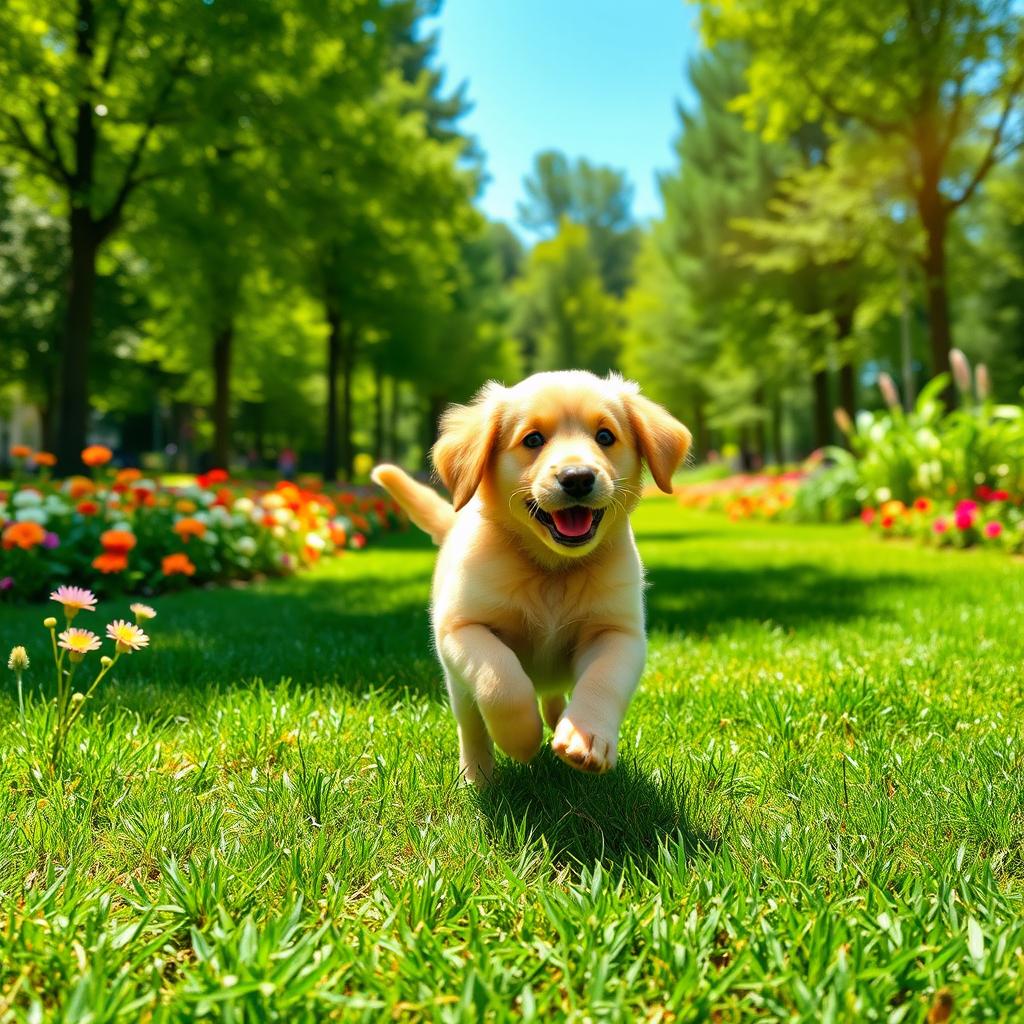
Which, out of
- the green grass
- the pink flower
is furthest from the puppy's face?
the pink flower

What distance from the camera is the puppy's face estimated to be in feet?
7.88

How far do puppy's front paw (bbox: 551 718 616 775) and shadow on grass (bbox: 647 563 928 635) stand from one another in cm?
313

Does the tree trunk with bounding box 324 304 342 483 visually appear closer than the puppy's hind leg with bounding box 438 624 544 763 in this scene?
No

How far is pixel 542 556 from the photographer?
2.61 meters

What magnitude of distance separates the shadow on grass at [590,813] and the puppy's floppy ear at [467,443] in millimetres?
859

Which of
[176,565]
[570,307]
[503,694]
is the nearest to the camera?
[503,694]

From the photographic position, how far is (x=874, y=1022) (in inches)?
56.1

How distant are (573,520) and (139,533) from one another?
5.82m

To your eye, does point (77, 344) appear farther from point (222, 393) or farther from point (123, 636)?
point (123, 636)

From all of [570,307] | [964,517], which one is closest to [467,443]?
[964,517]

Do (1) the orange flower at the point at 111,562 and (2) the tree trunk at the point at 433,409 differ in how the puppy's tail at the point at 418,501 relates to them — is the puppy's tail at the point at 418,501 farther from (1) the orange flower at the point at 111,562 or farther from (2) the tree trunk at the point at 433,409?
(2) the tree trunk at the point at 433,409

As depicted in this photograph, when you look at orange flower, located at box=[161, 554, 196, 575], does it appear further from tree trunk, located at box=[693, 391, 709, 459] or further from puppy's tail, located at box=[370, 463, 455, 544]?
tree trunk, located at box=[693, 391, 709, 459]

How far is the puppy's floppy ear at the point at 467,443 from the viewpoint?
104 inches

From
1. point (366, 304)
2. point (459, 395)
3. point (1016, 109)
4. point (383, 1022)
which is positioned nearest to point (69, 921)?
point (383, 1022)
